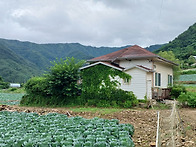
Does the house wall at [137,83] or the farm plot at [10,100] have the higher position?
the house wall at [137,83]

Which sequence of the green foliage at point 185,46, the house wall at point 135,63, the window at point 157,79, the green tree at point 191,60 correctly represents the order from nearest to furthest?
the house wall at point 135,63, the window at point 157,79, the green tree at point 191,60, the green foliage at point 185,46

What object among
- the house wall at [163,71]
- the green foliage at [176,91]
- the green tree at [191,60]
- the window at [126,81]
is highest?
the green tree at [191,60]

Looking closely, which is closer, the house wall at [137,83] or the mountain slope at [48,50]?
the house wall at [137,83]

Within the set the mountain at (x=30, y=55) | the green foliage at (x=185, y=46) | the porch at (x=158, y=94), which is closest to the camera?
the porch at (x=158, y=94)

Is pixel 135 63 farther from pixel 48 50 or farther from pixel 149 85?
pixel 48 50

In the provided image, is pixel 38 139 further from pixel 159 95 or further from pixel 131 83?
pixel 159 95

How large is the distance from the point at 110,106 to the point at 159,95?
4.08 metres

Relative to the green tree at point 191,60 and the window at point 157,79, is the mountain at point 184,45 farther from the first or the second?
the window at point 157,79

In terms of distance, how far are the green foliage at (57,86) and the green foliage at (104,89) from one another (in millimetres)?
764

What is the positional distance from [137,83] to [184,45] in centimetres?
5484

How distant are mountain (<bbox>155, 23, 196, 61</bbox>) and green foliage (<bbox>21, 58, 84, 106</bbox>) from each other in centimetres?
4485

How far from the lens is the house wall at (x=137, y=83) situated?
13125 mm

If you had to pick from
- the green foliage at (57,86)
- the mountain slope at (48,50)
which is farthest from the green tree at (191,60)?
the mountain slope at (48,50)

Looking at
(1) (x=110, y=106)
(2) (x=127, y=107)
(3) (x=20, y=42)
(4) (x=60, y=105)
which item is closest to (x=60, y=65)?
(4) (x=60, y=105)
